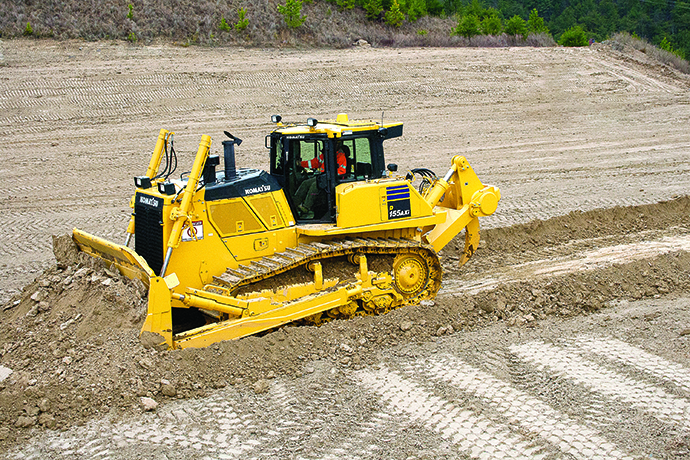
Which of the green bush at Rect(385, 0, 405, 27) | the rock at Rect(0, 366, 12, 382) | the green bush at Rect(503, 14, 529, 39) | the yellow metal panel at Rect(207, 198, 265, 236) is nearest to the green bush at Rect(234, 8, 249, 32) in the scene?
the green bush at Rect(385, 0, 405, 27)

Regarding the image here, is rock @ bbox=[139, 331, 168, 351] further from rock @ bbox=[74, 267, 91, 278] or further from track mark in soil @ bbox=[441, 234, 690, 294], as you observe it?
track mark in soil @ bbox=[441, 234, 690, 294]

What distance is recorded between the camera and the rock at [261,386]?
22.5 feet

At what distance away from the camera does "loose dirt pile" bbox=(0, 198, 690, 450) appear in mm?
6555

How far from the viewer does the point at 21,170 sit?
16.1 m

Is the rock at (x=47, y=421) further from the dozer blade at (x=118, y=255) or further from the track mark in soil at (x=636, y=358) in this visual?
the track mark in soil at (x=636, y=358)

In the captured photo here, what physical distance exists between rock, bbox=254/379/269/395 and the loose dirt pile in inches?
0.6

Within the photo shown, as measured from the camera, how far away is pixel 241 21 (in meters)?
26.2

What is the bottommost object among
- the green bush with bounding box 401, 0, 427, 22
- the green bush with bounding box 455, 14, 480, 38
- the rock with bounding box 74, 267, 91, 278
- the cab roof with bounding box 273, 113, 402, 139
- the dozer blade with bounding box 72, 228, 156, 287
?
the rock with bounding box 74, 267, 91, 278

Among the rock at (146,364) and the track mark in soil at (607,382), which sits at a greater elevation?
the rock at (146,364)

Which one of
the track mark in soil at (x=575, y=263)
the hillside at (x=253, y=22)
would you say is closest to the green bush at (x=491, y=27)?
the hillside at (x=253, y=22)

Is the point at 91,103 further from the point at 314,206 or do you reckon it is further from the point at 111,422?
the point at 111,422

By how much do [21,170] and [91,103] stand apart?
4754 mm

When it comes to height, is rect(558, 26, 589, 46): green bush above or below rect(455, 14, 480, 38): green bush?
below

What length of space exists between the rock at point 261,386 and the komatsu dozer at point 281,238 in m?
0.78
